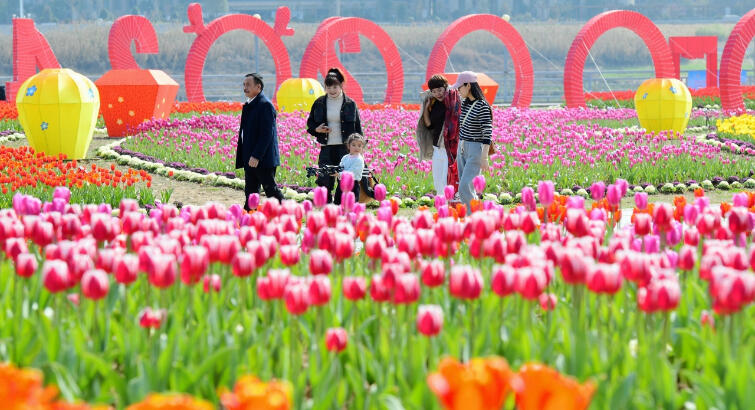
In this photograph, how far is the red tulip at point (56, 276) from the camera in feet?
10.6

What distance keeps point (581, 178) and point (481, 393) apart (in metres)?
10.8

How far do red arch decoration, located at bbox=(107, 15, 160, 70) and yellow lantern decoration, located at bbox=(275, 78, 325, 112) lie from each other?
443 centimetres

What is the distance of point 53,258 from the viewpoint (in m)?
3.58

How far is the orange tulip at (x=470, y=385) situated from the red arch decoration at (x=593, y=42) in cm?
2418

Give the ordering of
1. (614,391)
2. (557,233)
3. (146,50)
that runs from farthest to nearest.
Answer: (146,50) → (557,233) → (614,391)

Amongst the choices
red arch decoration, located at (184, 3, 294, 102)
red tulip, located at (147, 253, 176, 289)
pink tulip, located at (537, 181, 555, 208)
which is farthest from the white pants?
red arch decoration, located at (184, 3, 294, 102)

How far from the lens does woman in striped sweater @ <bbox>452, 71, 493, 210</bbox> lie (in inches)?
314

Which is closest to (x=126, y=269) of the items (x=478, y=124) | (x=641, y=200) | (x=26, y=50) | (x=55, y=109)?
(x=641, y=200)

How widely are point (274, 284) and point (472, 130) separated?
5.11 meters

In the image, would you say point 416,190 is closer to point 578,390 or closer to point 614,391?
point 614,391

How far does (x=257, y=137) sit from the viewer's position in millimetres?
8477

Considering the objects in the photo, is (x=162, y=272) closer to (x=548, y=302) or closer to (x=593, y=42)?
(x=548, y=302)

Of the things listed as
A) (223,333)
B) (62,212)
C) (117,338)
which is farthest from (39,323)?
(62,212)

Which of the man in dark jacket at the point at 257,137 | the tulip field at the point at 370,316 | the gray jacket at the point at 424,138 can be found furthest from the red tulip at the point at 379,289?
the gray jacket at the point at 424,138
